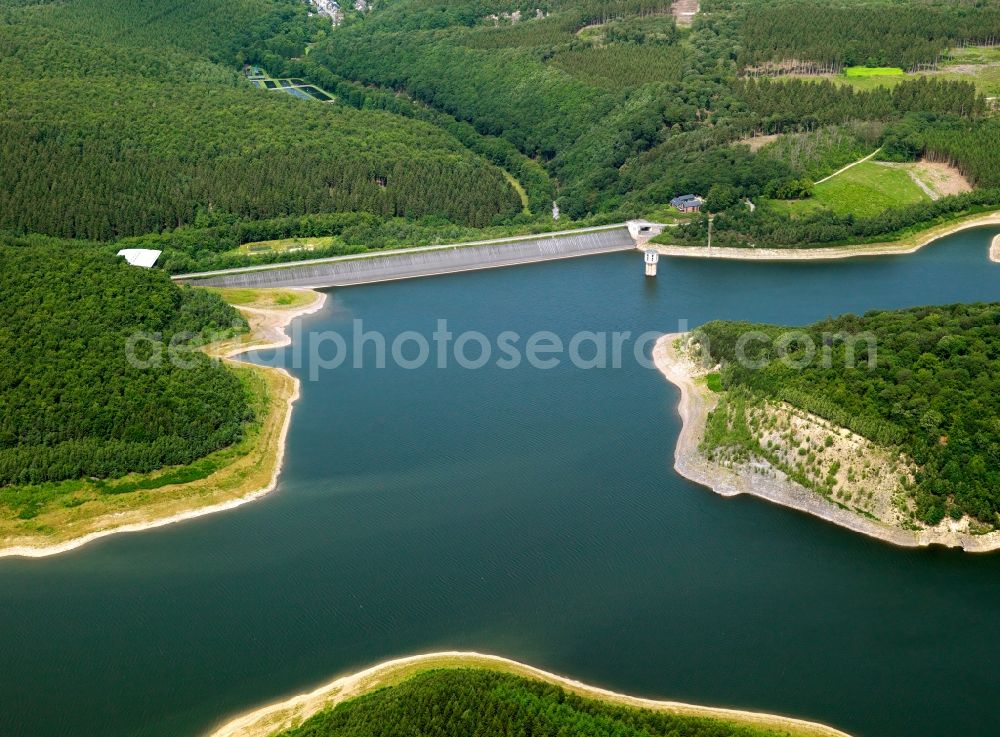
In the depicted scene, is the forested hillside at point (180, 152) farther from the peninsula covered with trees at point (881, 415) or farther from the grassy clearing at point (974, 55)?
the grassy clearing at point (974, 55)

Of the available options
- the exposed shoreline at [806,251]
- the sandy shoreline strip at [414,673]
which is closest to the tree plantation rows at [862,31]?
the exposed shoreline at [806,251]

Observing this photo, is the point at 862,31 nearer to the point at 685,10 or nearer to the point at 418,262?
the point at 685,10

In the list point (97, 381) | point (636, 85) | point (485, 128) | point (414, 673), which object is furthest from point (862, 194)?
point (414, 673)

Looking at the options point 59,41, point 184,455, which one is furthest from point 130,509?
point 59,41

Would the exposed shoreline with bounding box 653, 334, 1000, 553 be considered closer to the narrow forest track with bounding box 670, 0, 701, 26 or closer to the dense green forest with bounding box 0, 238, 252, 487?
the dense green forest with bounding box 0, 238, 252, 487

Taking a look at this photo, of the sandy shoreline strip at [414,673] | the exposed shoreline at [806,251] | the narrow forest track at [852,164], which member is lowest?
the sandy shoreline strip at [414,673]
